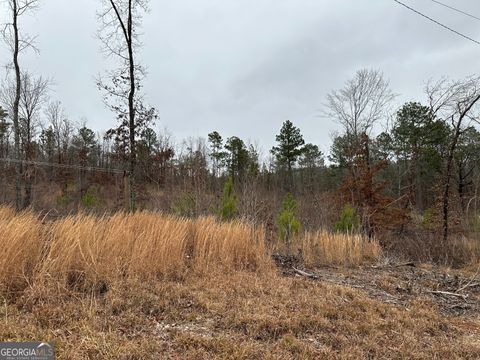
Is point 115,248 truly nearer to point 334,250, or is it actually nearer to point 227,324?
point 227,324

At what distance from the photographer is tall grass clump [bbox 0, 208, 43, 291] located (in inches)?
133

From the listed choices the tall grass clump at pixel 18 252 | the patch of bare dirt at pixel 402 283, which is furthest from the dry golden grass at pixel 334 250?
the tall grass clump at pixel 18 252

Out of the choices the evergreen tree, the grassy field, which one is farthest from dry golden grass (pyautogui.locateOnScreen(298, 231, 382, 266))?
the grassy field

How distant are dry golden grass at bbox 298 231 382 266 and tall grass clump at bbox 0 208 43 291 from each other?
4707 millimetres

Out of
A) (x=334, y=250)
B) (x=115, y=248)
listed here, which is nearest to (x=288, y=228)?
(x=334, y=250)

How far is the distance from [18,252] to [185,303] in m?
1.88

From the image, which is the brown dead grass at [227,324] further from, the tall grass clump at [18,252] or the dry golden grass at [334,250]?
the dry golden grass at [334,250]

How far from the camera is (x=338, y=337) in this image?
2.99 metres

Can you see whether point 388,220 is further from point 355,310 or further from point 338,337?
point 338,337

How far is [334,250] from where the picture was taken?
722 cm

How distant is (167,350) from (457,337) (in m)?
2.93

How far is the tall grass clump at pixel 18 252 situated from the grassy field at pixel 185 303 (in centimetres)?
1

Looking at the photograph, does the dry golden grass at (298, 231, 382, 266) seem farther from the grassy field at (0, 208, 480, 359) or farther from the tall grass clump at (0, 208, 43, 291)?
the tall grass clump at (0, 208, 43, 291)

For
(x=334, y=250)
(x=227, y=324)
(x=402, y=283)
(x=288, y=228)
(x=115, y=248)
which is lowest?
(x=402, y=283)
